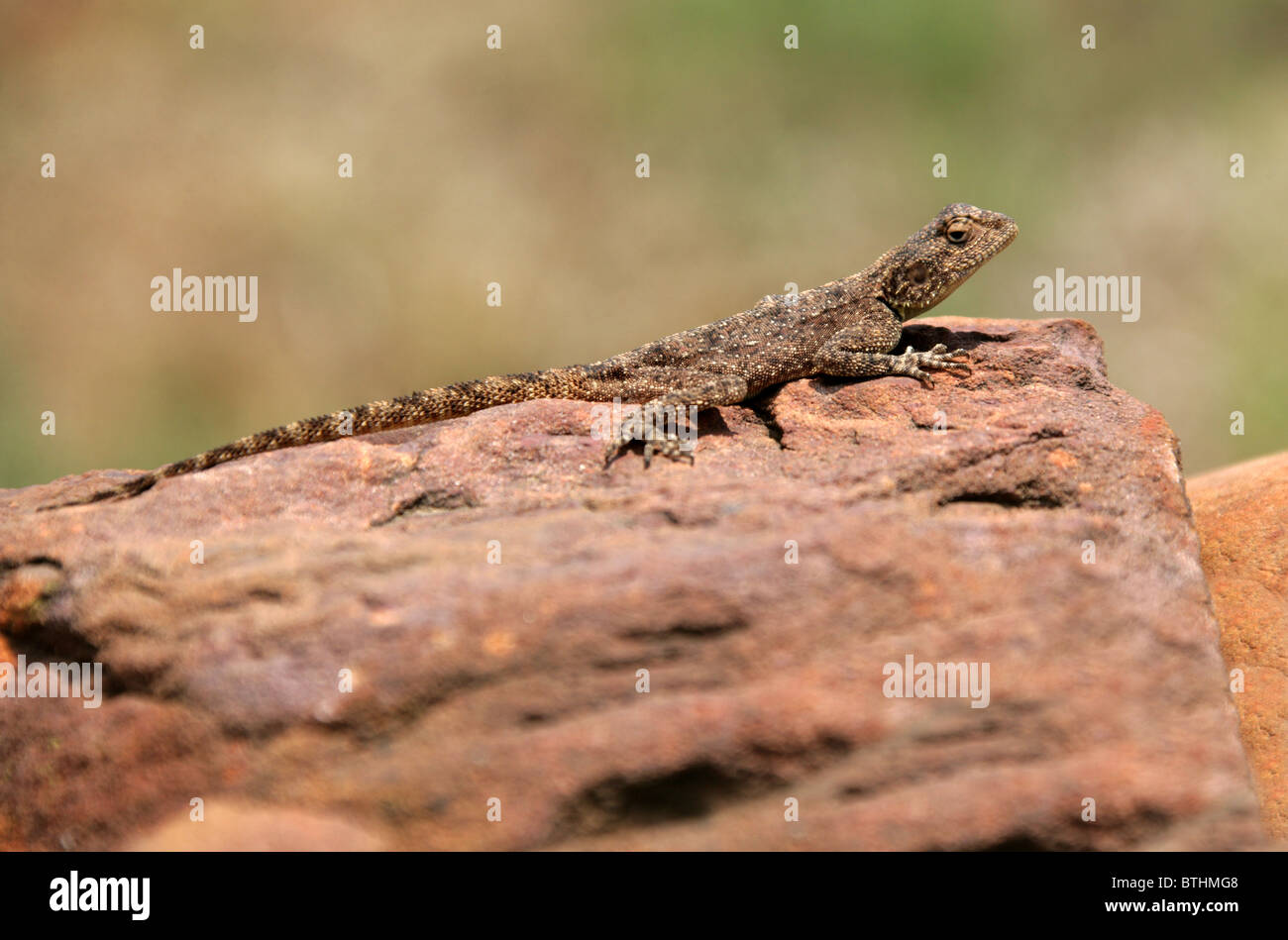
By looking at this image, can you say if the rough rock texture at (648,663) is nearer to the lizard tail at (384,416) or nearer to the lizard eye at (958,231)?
the lizard tail at (384,416)

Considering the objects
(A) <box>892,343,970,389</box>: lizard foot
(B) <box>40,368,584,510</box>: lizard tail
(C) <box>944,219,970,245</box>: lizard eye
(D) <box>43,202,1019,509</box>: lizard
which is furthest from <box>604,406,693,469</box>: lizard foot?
(C) <box>944,219,970,245</box>: lizard eye

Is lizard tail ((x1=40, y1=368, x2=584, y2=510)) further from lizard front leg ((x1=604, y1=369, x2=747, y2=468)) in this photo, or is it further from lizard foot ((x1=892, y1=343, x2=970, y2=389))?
lizard foot ((x1=892, y1=343, x2=970, y2=389))

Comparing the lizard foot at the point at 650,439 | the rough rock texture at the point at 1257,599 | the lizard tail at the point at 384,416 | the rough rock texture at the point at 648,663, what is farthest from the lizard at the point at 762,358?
the rough rock texture at the point at 1257,599

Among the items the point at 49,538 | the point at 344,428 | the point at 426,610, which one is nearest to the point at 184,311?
the point at 344,428

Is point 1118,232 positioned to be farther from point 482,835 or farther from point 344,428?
point 482,835

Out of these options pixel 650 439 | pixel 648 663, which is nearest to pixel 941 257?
pixel 650 439

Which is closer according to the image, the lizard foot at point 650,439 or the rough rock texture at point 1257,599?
the rough rock texture at point 1257,599

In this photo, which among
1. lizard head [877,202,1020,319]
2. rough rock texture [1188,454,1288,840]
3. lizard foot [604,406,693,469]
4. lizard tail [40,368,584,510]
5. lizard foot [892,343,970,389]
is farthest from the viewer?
lizard head [877,202,1020,319]
